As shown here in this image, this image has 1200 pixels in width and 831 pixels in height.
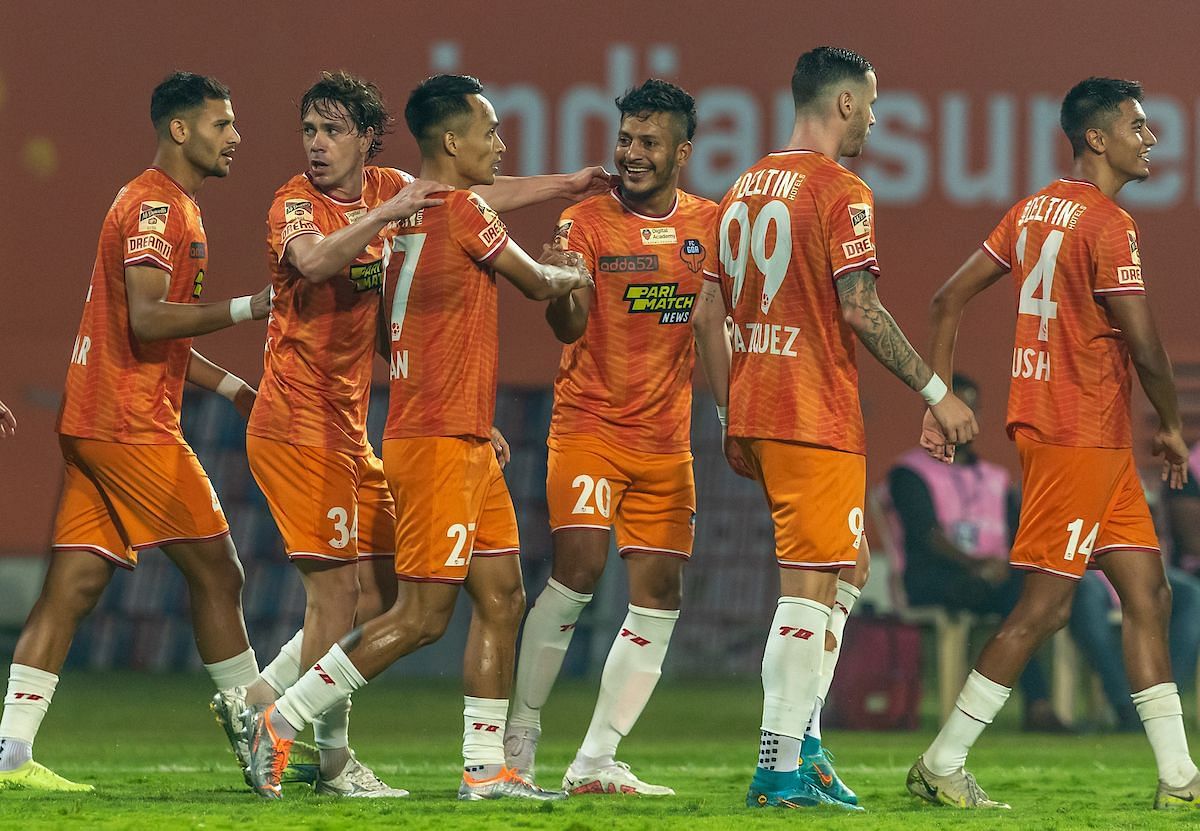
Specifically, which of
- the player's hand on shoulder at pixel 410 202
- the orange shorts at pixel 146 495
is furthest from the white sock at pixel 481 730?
the player's hand on shoulder at pixel 410 202

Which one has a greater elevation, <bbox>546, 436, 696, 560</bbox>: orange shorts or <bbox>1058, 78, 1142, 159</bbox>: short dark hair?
<bbox>1058, 78, 1142, 159</bbox>: short dark hair

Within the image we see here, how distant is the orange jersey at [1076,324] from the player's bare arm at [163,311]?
93.4 inches

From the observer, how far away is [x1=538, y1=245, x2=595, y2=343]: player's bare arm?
5555 mm

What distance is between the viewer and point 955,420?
16.8 ft

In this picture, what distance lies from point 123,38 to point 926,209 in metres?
3.78

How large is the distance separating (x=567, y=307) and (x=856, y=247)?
94cm

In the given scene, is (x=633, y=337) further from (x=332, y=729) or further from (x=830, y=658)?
(x=332, y=729)

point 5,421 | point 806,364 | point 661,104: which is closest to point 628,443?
point 806,364

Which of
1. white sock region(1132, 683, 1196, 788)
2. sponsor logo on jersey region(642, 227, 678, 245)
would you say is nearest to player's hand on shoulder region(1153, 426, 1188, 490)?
white sock region(1132, 683, 1196, 788)

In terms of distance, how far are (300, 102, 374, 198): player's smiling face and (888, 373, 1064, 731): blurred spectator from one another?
3.62m

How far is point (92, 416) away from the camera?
5.86m

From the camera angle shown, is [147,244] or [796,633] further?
[147,244]

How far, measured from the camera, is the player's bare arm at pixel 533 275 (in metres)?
5.36

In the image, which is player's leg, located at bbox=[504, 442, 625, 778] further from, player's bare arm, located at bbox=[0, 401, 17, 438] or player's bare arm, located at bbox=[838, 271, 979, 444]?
player's bare arm, located at bbox=[0, 401, 17, 438]
